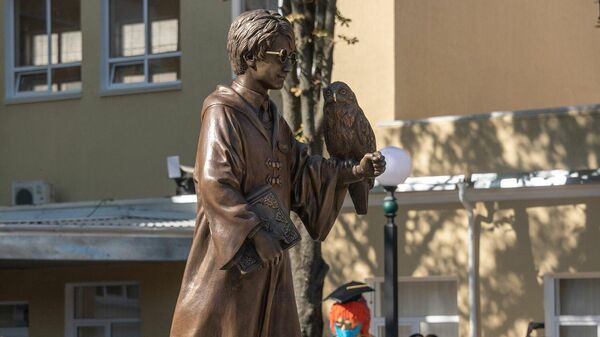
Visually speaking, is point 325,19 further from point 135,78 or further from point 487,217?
point 135,78

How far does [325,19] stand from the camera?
15.8 metres

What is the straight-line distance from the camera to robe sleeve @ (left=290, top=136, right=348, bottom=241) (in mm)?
8234

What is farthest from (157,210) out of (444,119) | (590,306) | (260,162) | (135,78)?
(260,162)

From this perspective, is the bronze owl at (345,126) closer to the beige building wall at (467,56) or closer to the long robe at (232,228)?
the long robe at (232,228)

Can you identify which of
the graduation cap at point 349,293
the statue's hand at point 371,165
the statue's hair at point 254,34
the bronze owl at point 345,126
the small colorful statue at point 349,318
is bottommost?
the small colorful statue at point 349,318

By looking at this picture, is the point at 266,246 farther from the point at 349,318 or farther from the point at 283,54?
the point at 349,318

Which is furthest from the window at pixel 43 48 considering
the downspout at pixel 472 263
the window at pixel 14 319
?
the downspout at pixel 472 263

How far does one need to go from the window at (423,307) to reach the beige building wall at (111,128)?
3.46 meters

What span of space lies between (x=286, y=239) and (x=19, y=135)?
1611 cm

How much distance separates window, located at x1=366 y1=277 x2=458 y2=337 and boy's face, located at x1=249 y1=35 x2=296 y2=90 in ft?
38.6

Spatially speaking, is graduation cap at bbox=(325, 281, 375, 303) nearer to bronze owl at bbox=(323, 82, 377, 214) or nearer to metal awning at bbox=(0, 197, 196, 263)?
bronze owl at bbox=(323, 82, 377, 214)

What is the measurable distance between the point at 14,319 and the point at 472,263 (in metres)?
7.01

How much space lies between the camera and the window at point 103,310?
73.8 ft

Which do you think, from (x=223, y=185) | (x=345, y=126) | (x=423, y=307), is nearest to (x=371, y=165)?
(x=345, y=126)
